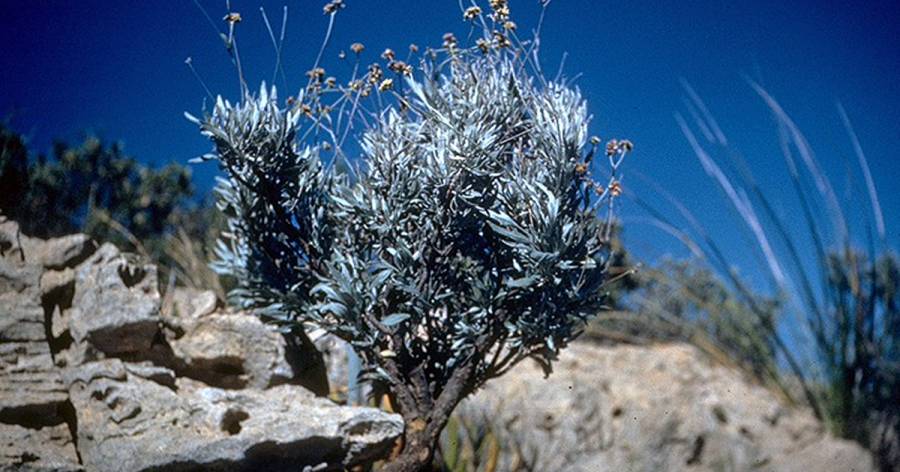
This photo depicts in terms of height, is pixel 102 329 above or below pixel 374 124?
below

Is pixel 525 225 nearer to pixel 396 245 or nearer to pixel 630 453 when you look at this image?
pixel 396 245

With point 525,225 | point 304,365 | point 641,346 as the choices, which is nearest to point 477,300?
point 525,225

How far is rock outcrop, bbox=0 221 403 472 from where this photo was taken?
4355mm

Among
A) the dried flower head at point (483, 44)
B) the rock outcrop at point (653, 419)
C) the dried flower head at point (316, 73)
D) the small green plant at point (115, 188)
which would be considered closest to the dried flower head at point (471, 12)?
the dried flower head at point (483, 44)

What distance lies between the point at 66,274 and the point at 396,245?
2710 mm

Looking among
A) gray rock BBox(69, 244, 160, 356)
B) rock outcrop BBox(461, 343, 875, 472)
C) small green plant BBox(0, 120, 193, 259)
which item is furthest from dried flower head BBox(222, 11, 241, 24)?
small green plant BBox(0, 120, 193, 259)

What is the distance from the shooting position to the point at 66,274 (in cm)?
534

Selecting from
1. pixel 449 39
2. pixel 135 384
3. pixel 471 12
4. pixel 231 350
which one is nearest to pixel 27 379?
pixel 135 384

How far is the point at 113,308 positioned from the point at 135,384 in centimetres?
65

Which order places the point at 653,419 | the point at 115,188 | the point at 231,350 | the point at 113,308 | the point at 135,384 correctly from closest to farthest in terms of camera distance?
the point at 135,384, the point at 113,308, the point at 231,350, the point at 653,419, the point at 115,188

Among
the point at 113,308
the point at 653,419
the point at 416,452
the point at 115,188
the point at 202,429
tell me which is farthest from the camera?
the point at 115,188

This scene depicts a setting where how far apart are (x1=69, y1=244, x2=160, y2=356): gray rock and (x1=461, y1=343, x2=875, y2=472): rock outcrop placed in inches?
186

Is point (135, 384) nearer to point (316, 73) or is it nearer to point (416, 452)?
point (416, 452)

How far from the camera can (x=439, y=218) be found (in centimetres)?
439
